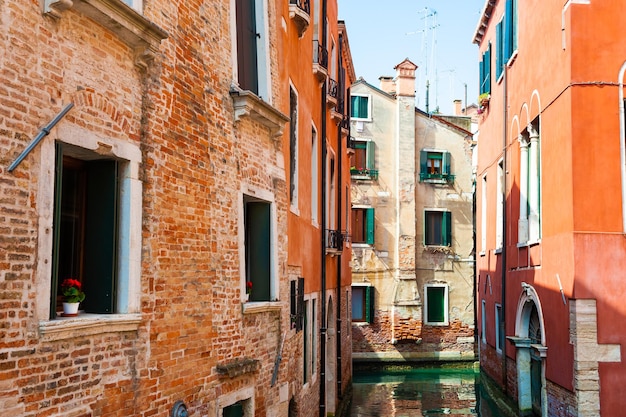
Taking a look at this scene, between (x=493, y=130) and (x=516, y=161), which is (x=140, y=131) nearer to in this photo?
(x=516, y=161)

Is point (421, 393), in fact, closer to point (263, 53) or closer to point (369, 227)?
point (369, 227)

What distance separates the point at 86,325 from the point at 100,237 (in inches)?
28.3

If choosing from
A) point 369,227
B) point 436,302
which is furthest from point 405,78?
point 436,302

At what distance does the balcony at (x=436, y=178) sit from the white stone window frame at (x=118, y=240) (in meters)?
22.0

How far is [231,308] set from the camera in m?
6.70

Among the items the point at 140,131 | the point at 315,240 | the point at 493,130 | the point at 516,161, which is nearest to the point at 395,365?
the point at 493,130

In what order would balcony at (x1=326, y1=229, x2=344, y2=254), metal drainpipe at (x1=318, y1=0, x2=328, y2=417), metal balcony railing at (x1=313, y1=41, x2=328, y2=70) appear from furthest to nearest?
1. balcony at (x1=326, y1=229, x2=344, y2=254)
2. metal drainpipe at (x1=318, y1=0, x2=328, y2=417)
3. metal balcony railing at (x1=313, y1=41, x2=328, y2=70)

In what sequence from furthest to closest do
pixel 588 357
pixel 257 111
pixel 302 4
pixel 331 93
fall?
pixel 331 93
pixel 588 357
pixel 302 4
pixel 257 111

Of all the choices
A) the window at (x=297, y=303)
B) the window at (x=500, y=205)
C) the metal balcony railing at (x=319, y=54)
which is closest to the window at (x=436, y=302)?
the window at (x=500, y=205)

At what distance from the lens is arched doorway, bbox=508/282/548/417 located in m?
13.2

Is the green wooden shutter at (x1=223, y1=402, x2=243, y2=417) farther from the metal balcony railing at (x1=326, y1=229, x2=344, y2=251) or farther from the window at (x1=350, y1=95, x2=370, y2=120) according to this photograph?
the window at (x1=350, y1=95, x2=370, y2=120)

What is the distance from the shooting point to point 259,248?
787 centimetres

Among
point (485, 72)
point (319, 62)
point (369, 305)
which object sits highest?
point (485, 72)

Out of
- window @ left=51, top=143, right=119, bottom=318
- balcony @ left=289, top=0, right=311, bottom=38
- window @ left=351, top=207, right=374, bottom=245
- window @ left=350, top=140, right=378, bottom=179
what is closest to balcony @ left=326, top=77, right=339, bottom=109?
balcony @ left=289, top=0, right=311, bottom=38
